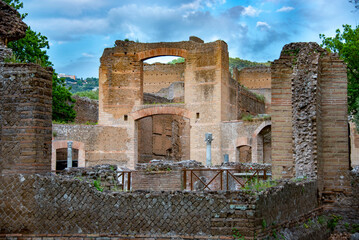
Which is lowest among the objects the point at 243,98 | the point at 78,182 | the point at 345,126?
the point at 78,182

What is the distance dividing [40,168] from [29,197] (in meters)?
0.58

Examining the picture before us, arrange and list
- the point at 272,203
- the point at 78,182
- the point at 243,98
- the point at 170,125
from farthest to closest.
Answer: the point at 170,125
the point at 243,98
the point at 78,182
the point at 272,203

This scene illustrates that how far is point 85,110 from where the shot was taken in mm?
33812

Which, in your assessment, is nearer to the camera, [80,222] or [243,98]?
[80,222]

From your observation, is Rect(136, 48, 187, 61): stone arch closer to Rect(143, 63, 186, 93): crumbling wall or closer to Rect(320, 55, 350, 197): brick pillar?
Rect(143, 63, 186, 93): crumbling wall

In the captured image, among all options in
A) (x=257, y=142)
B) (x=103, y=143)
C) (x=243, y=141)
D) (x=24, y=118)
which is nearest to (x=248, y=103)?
(x=243, y=141)

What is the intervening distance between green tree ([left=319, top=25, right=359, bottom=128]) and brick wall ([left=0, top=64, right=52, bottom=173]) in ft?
58.0

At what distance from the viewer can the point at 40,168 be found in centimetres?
957

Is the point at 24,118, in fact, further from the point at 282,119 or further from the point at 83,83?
the point at 83,83

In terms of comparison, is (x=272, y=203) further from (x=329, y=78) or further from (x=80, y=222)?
(x=329, y=78)

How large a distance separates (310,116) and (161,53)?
18758 millimetres

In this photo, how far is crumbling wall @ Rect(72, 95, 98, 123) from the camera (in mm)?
33000

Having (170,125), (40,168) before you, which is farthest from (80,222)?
(170,125)

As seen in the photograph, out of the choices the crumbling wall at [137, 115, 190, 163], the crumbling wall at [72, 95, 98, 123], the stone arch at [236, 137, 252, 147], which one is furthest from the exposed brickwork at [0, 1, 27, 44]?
the crumbling wall at [137, 115, 190, 163]
